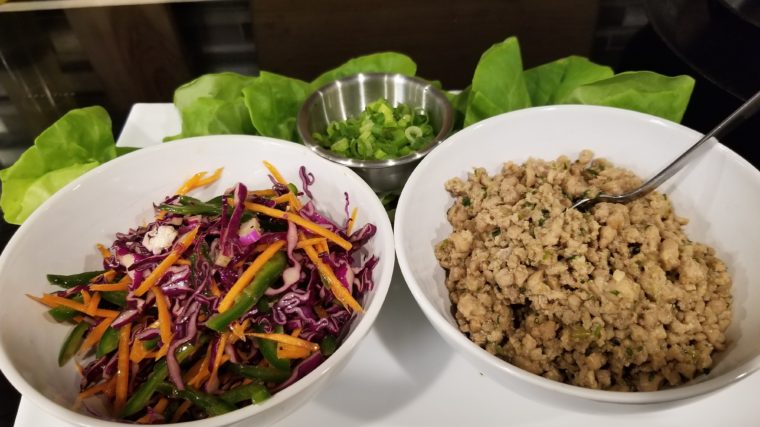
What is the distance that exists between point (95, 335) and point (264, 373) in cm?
56

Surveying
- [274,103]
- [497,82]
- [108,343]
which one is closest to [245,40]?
[274,103]

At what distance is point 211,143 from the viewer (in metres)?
1.93

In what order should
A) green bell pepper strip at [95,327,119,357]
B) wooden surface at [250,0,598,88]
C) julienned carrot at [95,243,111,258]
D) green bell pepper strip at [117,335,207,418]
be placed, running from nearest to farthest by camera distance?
green bell pepper strip at [117,335,207,418] → green bell pepper strip at [95,327,119,357] → julienned carrot at [95,243,111,258] → wooden surface at [250,0,598,88]

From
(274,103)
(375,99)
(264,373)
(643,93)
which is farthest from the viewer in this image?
(375,99)

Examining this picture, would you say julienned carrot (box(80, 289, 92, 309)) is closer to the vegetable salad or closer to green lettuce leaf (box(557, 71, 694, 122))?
the vegetable salad

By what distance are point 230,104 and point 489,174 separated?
1.10 m

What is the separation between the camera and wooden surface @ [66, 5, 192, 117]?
3.43 m

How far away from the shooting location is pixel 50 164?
2.12 m

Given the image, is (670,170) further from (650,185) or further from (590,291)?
(590,291)

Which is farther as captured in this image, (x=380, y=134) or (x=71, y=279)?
(x=380, y=134)

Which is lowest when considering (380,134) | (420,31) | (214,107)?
(420,31)

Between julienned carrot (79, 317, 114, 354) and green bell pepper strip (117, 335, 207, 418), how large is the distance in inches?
9.0

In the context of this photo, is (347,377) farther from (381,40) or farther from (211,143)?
(381,40)

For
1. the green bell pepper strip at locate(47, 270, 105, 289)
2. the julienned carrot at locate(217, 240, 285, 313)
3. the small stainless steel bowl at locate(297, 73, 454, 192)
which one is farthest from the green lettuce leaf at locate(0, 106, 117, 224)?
the julienned carrot at locate(217, 240, 285, 313)
